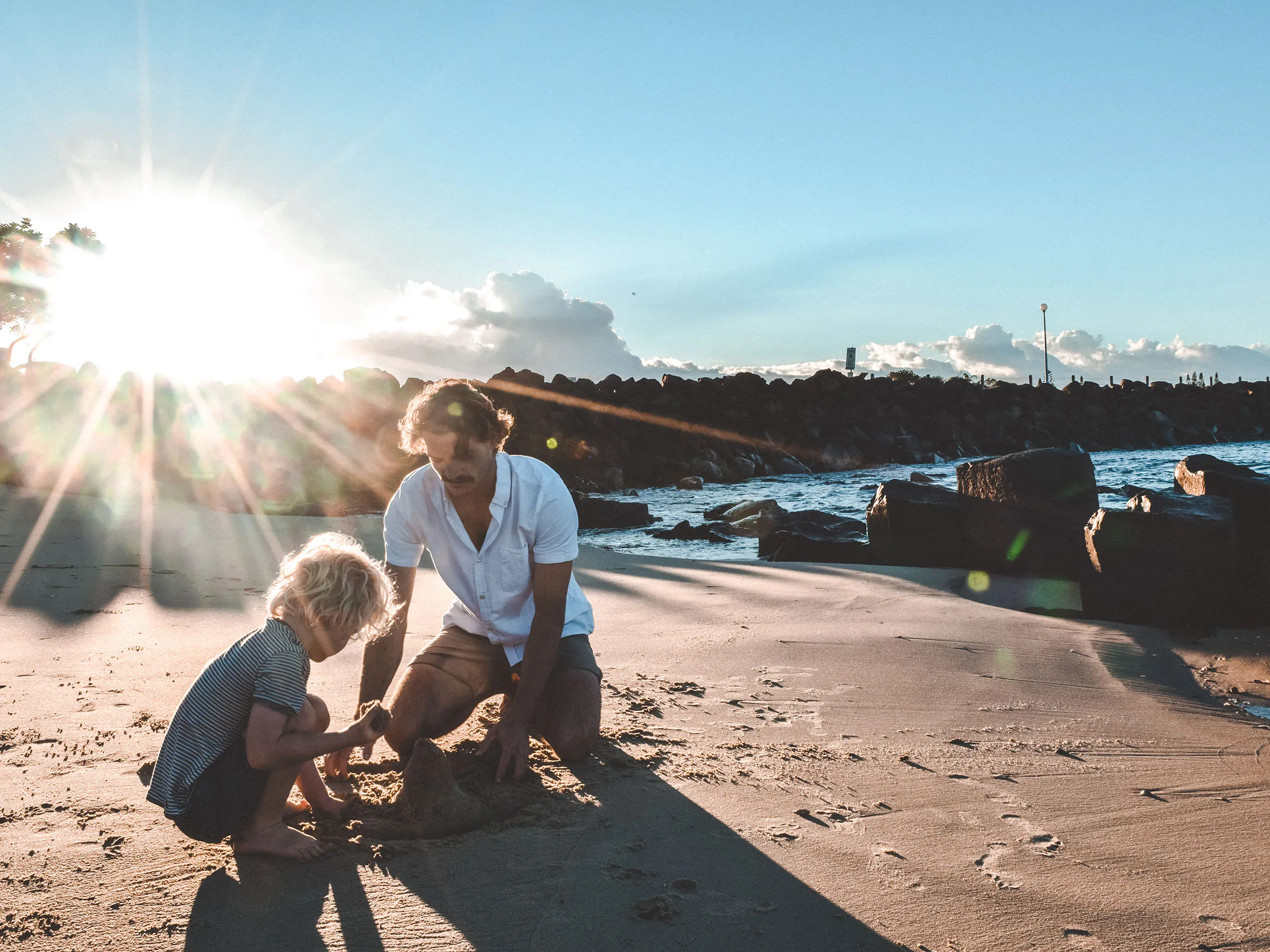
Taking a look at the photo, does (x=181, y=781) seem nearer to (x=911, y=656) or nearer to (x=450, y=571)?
(x=450, y=571)

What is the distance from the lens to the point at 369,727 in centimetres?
229

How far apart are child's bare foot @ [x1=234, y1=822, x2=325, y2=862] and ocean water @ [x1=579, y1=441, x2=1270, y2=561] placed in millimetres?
7173

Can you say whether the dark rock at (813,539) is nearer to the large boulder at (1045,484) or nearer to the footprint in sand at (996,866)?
the large boulder at (1045,484)

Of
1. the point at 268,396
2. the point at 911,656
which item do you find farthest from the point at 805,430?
the point at 911,656

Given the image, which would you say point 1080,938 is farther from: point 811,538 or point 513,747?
point 811,538

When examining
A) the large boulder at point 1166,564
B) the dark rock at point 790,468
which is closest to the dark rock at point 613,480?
the dark rock at point 790,468

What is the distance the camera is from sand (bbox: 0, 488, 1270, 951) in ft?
6.38

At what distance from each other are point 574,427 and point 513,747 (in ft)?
66.5

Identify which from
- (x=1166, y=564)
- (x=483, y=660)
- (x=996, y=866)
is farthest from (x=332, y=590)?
(x=1166, y=564)

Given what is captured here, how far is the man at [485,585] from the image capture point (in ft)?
9.73

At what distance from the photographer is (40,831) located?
2.31 meters

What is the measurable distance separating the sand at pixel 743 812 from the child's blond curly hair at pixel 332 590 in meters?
0.61

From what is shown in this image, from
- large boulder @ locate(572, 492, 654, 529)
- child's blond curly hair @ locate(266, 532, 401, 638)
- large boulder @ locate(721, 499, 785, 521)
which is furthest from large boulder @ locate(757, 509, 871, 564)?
child's blond curly hair @ locate(266, 532, 401, 638)

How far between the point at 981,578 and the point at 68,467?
36.5 ft
